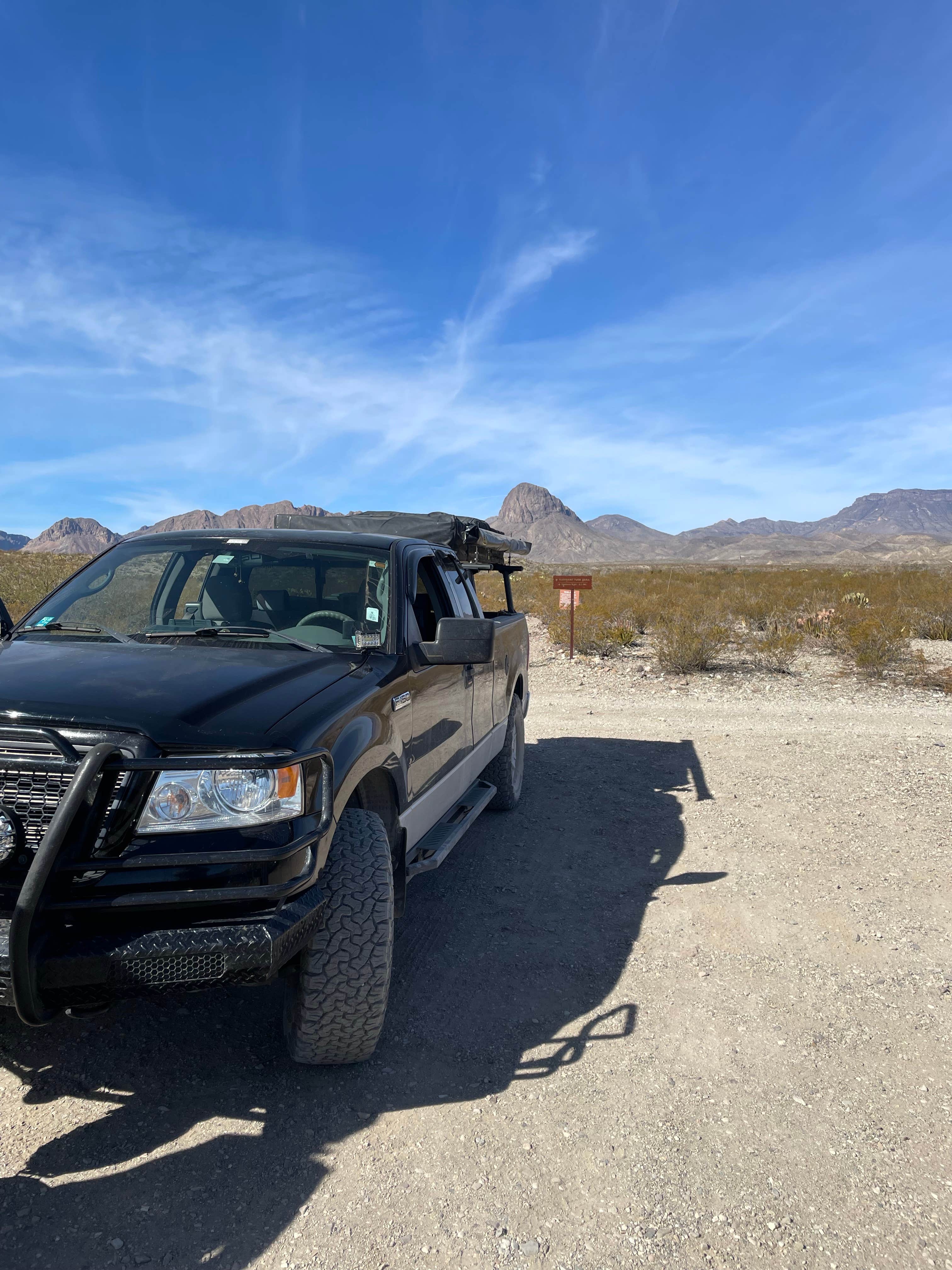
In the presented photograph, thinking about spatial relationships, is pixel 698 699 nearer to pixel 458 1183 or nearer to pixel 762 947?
pixel 762 947

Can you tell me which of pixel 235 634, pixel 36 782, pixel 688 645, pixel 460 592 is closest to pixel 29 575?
pixel 688 645

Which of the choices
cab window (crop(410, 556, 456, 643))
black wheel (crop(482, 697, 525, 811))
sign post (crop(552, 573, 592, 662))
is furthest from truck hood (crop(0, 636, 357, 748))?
sign post (crop(552, 573, 592, 662))

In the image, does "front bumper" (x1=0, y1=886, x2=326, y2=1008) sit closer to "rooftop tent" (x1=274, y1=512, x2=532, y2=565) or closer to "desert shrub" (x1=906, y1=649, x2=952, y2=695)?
"rooftop tent" (x1=274, y1=512, x2=532, y2=565)

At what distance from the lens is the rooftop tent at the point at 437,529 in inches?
256

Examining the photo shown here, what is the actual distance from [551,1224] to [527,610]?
72.7ft

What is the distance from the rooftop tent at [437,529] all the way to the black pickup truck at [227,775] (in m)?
2.45

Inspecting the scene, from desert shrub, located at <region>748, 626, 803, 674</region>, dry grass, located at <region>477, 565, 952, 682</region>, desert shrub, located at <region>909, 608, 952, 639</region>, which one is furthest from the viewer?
desert shrub, located at <region>909, 608, 952, 639</region>

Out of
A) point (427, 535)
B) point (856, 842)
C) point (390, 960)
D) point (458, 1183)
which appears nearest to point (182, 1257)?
point (458, 1183)

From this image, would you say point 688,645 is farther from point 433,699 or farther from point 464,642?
point 464,642

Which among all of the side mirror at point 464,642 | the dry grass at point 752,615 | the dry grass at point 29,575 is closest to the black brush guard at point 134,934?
the side mirror at point 464,642

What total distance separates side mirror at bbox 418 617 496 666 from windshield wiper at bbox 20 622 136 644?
126 cm

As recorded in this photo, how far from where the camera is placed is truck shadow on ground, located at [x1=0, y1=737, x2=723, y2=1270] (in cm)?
219

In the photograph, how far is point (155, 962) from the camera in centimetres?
214

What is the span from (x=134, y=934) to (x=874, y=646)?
1264 cm
